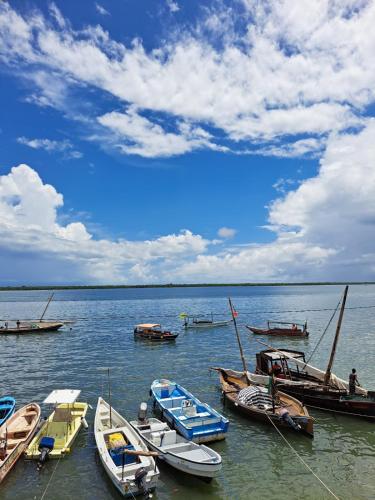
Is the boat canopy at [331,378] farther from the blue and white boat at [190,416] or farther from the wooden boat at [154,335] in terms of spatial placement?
the wooden boat at [154,335]

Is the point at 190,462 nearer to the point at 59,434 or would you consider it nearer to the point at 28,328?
the point at 59,434

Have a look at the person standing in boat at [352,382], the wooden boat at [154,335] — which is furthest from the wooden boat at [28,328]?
the person standing in boat at [352,382]

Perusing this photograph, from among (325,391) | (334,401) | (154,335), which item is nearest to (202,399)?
(325,391)

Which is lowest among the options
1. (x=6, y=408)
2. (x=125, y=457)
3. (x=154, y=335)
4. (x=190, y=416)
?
(x=125, y=457)

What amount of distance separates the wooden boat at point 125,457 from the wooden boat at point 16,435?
12.6ft

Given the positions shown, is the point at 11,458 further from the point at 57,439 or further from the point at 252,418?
the point at 252,418

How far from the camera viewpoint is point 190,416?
22.5 meters

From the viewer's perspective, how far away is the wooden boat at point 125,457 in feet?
51.9

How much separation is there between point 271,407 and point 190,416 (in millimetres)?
5728

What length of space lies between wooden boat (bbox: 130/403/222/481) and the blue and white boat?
822mm

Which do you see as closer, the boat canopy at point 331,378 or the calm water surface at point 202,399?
the calm water surface at point 202,399

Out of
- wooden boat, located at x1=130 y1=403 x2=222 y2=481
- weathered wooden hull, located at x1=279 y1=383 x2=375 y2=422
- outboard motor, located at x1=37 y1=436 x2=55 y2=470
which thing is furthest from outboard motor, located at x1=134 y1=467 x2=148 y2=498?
weathered wooden hull, located at x1=279 y1=383 x2=375 y2=422

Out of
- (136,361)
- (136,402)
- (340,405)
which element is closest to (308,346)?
(136,361)

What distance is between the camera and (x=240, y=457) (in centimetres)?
1998
